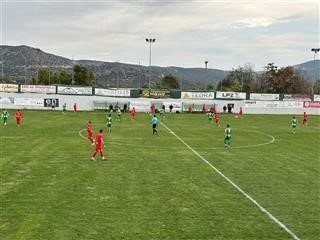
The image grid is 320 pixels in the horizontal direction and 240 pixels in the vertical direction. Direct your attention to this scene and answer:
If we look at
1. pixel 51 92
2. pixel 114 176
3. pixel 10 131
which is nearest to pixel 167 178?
pixel 114 176

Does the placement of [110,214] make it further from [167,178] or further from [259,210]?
[167,178]

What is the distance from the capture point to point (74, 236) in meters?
12.2

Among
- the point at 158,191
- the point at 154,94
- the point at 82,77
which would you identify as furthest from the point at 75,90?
the point at 158,191

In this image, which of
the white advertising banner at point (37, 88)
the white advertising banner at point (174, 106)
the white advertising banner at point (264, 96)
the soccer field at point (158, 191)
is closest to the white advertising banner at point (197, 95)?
the white advertising banner at point (174, 106)

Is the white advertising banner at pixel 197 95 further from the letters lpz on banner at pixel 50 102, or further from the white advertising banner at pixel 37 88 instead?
the white advertising banner at pixel 37 88

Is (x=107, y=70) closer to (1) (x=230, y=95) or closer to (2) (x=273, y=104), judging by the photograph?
(1) (x=230, y=95)

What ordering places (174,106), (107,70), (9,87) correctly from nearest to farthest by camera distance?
(9,87) → (174,106) → (107,70)

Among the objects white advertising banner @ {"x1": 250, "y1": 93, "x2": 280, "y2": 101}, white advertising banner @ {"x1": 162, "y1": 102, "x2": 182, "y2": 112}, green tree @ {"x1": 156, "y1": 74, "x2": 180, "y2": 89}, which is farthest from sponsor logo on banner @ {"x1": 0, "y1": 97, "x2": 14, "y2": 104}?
green tree @ {"x1": 156, "y1": 74, "x2": 180, "y2": 89}

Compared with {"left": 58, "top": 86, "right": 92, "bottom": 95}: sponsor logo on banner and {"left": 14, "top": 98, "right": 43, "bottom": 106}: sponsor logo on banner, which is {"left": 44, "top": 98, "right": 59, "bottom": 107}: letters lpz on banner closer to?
{"left": 14, "top": 98, "right": 43, "bottom": 106}: sponsor logo on banner

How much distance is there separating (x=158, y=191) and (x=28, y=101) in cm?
5484

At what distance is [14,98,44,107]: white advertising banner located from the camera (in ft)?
224

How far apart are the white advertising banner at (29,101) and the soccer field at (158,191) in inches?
1496

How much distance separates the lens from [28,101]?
68625 mm

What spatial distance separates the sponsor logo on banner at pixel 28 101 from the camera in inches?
2684
